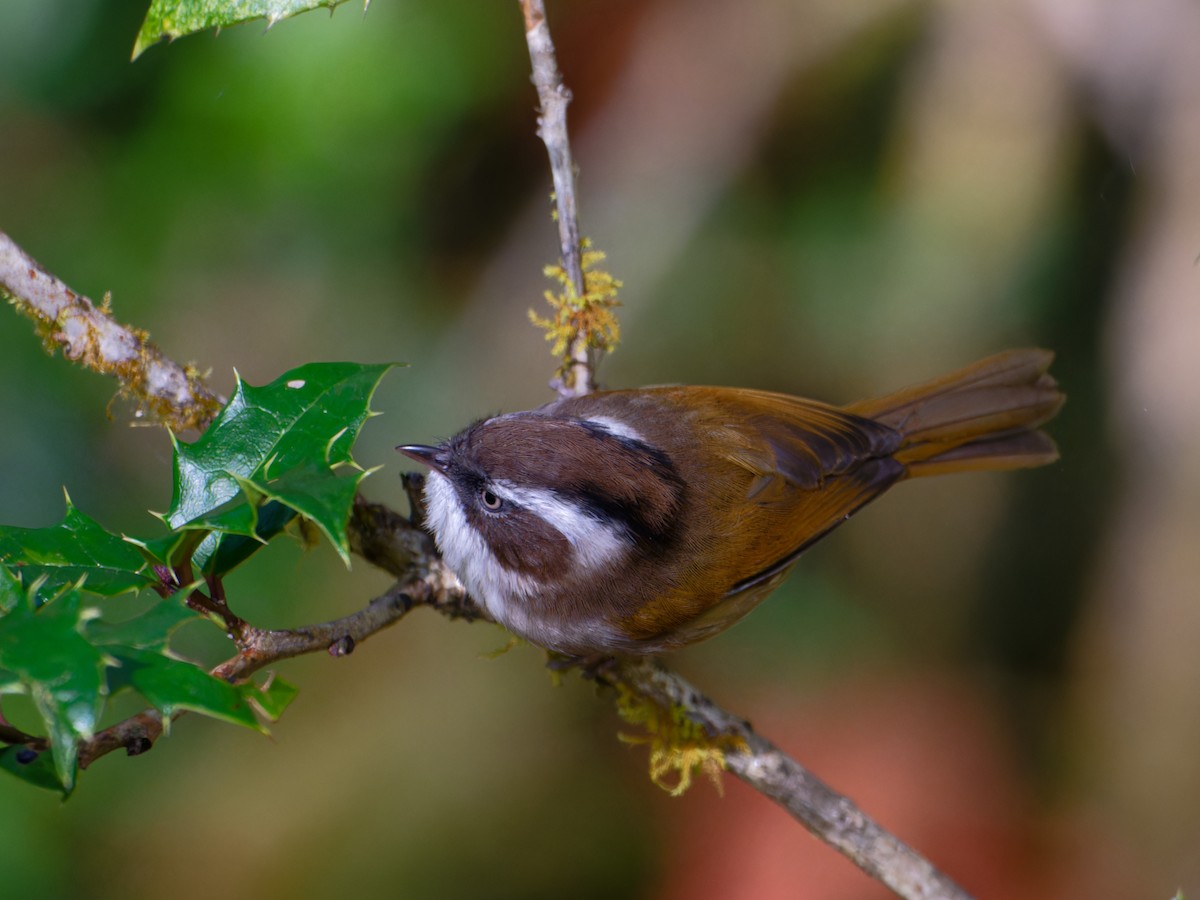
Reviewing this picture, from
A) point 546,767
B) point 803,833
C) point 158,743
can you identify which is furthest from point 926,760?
point 158,743

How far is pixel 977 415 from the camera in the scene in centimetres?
406

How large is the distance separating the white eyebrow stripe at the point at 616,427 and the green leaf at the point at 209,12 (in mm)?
1473

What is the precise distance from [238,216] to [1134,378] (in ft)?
13.1

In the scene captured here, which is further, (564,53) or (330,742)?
(564,53)

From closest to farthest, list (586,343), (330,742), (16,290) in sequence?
(16,290)
(586,343)
(330,742)

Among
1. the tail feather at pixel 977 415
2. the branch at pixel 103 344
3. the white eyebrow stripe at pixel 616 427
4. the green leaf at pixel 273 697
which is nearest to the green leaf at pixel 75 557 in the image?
the green leaf at pixel 273 697

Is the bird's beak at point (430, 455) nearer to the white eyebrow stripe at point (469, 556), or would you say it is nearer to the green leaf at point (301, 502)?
the white eyebrow stripe at point (469, 556)

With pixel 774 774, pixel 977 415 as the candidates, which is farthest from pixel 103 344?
pixel 977 415

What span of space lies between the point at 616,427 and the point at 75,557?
65.8 inches

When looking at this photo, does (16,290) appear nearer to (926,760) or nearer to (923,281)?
(923,281)

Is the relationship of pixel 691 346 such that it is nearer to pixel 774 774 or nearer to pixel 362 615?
pixel 774 774

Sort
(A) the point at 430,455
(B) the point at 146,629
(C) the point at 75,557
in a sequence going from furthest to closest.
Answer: (A) the point at 430,455
(C) the point at 75,557
(B) the point at 146,629

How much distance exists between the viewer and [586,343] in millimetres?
3670

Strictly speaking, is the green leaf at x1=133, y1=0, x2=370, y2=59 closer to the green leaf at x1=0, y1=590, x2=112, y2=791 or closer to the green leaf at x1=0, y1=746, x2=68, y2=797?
the green leaf at x1=0, y1=590, x2=112, y2=791
